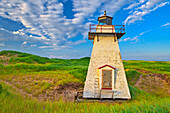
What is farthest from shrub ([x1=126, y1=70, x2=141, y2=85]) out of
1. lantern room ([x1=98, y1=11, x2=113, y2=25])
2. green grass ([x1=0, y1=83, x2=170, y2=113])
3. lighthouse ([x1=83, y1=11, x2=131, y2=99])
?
green grass ([x1=0, y1=83, x2=170, y2=113])

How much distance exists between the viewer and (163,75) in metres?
21.4

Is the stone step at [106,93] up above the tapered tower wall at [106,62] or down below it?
below

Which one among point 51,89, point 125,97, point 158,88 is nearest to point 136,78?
point 158,88

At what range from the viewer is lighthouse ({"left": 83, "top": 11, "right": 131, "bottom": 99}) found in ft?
33.4

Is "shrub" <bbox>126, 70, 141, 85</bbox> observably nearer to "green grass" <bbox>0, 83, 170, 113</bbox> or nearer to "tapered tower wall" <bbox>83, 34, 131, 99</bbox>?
"tapered tower wall" <bbox>83, 34, 131, 99</bbox>

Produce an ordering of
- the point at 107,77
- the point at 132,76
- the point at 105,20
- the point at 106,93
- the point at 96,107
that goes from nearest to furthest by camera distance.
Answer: the point at 96,107
the point at 106,93
the point at 107,77
the point at 105,20
the point at 132,76

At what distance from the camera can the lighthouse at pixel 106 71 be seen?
10180 mm

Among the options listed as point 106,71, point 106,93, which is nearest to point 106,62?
point 106,71

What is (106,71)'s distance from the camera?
10.5m

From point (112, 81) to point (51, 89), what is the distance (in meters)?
10.4

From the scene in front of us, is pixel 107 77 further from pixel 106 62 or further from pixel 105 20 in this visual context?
pixel 105 20

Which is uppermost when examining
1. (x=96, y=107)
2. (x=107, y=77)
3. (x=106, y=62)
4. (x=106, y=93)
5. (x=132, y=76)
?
(x=106, y=62)

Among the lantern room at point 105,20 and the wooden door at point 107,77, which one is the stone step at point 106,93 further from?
the lantern room at point 105,20

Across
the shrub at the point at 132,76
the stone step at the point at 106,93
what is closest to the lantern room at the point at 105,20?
the stone step at the point at 106,93
